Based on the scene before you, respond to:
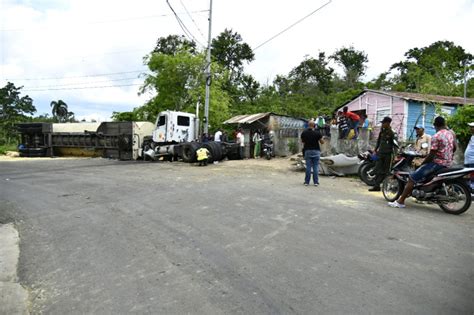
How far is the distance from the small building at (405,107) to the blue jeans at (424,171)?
32.3 ft

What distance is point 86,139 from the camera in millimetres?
23250

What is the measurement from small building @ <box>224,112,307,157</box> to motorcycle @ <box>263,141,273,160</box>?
18.6 inches

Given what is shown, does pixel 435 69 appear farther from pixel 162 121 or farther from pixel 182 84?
pixel 162 121

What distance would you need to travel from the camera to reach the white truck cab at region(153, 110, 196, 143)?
1939 cm

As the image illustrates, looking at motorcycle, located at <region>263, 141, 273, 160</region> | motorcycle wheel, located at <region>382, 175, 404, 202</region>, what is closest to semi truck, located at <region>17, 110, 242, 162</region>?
motorcycle, located at <region>263, 141, 273, 160</region>

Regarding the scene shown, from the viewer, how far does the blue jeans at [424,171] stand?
21.4 feet

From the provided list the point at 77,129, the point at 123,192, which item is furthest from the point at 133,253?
the point at 77,129

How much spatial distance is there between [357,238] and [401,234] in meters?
0.75

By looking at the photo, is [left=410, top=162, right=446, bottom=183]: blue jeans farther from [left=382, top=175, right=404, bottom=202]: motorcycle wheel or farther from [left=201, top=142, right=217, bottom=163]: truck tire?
[left=201, top=142, right=217, bottom=163]: truck tire

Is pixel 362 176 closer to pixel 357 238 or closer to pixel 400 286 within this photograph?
pixel 357 238

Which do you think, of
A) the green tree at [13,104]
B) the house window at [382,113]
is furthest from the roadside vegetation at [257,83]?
the house window at [382,113]

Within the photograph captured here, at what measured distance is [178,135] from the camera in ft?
65.1

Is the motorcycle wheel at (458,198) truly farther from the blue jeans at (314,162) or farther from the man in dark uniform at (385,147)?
the blue jeans at (314,162)

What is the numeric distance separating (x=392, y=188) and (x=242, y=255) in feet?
15.5
